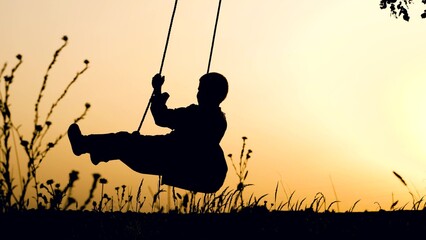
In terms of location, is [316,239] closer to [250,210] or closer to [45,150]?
[250,210]

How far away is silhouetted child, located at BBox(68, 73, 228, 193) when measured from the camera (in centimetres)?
650

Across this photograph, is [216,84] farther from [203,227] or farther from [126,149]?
[203,227]

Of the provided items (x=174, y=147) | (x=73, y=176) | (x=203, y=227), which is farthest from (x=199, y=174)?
(x=73, y=176)

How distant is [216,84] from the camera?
23.0ft

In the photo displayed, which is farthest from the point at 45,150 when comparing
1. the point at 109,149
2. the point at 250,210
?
the point at 109,149

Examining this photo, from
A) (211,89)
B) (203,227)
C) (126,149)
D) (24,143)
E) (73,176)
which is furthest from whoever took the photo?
(211,89)

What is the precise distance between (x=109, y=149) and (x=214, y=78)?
1.47 meters

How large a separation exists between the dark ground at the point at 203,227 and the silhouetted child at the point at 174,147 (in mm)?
862

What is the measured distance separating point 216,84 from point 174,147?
37.8 inches

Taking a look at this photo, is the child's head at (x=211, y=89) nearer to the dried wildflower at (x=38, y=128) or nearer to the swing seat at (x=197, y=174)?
the swing seat at (x=197, y=174)

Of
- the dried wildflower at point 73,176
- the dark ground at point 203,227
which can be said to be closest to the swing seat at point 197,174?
the dark ground at point 203,227

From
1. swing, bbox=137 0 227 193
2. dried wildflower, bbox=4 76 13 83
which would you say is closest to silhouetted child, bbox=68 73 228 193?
swing, bbox=137 0 227 193

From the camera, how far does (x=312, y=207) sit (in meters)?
6.33

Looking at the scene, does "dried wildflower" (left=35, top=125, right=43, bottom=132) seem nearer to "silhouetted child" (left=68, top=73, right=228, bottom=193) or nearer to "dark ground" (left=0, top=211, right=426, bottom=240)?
"dark ground" (left=0, top=211, right=426, bottom=240)
